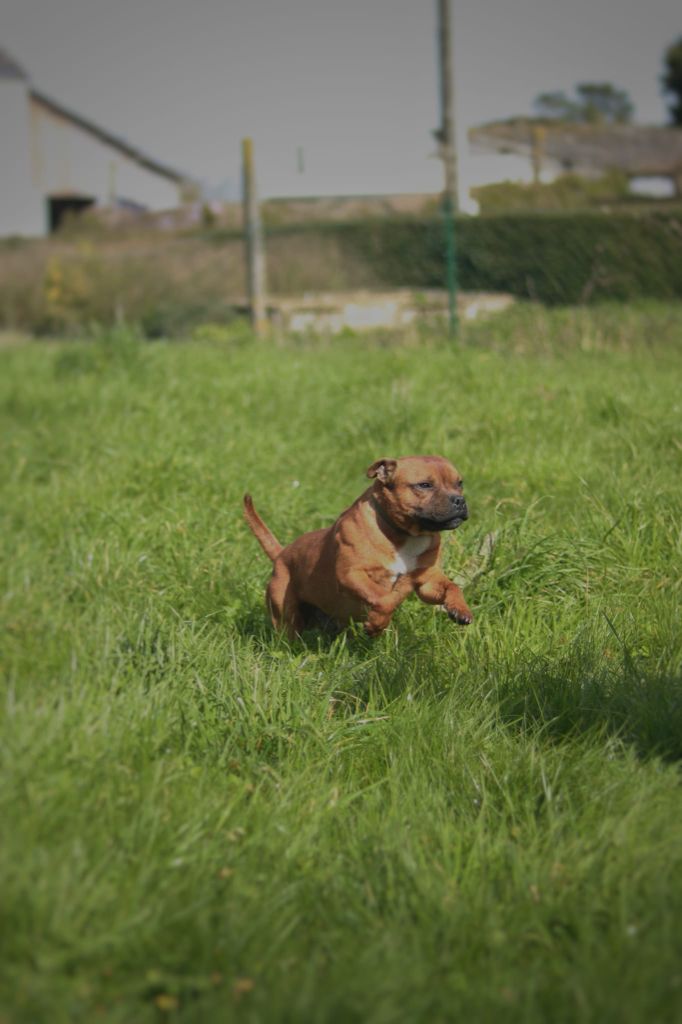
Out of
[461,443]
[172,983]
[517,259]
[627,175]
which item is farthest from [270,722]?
A: [627,175]

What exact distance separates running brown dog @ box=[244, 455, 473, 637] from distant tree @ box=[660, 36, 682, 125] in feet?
125

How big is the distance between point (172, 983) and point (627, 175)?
71.9 ft

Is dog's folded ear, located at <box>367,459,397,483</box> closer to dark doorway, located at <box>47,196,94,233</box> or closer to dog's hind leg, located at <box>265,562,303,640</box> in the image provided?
dog's hind leg, located at <box>265,562,303,640</box>

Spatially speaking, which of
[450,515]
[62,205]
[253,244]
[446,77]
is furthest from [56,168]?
[450,515]

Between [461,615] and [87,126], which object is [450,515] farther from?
[87,126]

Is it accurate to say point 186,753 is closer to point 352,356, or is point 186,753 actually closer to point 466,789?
point 466,789

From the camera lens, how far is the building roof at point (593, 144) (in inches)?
771

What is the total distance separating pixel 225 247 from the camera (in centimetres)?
1599

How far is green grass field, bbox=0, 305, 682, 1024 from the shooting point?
215 cm

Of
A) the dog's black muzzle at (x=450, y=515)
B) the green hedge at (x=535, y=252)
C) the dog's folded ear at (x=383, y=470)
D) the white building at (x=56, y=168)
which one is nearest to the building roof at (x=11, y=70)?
the white building at (x=56, y=168)

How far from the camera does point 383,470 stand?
396 centimetres

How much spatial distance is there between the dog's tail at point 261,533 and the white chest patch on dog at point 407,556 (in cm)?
77

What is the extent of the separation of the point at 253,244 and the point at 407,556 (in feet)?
34.1

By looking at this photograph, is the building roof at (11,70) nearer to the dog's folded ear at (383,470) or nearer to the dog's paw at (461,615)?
the dog's folded ear at (383,470)
